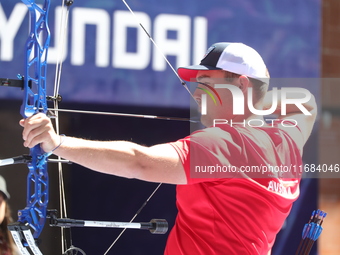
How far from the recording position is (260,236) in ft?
6.81

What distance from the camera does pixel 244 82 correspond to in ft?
7.10

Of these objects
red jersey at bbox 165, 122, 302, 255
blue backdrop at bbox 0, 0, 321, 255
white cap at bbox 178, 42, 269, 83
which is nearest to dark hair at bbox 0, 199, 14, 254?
blue backdrop at bbox 0, 0, 321, 255

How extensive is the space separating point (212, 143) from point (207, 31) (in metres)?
1.03

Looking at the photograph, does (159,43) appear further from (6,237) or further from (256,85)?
(6,237)

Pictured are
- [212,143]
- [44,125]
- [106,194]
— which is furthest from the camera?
[106,194]

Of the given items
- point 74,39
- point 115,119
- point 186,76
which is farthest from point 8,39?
point 186,76

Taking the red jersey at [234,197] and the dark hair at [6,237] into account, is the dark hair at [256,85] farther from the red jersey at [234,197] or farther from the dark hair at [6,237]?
the dark hair at [6,237]

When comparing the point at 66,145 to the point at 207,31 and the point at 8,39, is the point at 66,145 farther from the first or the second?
the point at 207,31

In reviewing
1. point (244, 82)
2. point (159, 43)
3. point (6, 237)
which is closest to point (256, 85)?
point (244, 82)

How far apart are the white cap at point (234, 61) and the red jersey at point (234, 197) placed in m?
0.23

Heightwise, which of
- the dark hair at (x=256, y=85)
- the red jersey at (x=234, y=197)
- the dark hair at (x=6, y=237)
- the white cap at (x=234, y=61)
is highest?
the white cap at (x=234, y=61)

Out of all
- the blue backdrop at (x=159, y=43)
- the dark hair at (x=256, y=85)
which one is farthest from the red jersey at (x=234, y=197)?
the blue backdrop at (x=159, y=43)

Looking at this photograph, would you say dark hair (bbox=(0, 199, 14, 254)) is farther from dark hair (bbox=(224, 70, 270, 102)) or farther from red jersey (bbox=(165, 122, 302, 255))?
dark hair (bbox=(224, 70, 270, 102))

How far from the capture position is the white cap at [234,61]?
7.10 feet
